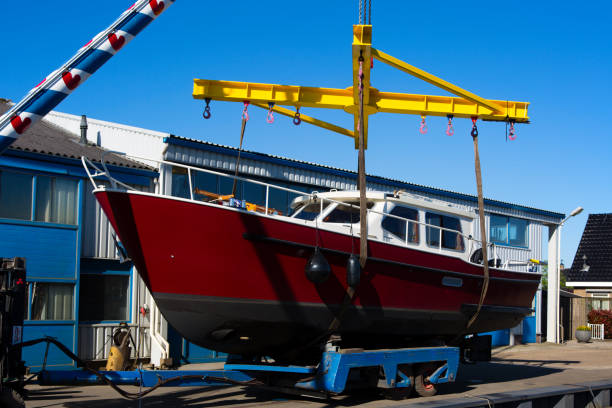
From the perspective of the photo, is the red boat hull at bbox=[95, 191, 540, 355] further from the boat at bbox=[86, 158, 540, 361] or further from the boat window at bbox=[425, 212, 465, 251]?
the boat window at bbox=[425, 212, 465, 251]

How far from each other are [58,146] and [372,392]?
314 inches

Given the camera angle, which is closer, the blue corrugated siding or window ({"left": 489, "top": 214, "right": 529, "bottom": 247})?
the blue corrugated siding

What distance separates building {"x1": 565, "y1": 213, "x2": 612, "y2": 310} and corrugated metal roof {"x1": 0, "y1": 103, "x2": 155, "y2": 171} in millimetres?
22597

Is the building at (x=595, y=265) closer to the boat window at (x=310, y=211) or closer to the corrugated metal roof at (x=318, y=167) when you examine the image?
the corrugated metal roof at (x=318, y=167)

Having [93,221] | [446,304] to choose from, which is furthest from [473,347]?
[93,221]

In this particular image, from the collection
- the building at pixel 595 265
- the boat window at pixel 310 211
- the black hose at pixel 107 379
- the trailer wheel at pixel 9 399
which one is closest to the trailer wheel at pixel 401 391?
the black hose at pixel 107 379

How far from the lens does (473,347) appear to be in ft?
37.6

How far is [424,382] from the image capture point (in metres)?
10.0

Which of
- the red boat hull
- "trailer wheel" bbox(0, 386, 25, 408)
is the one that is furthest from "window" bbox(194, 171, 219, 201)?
"trailer wheel" bbox(0, 386, 25, 408)

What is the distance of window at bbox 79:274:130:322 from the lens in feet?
43.3

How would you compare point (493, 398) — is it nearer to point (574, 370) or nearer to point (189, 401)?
point (189, 401)

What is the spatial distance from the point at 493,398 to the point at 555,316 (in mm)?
17664

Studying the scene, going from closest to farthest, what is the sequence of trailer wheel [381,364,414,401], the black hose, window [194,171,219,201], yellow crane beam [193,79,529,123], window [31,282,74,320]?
1. the black hose
2. trailer wheel [381,364,414,401]
3. yellow crane beam [193,79,529,123]
4. window [31,282,74,320]
5. window [194,171,219,201]

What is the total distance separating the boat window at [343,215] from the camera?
9.90 m
